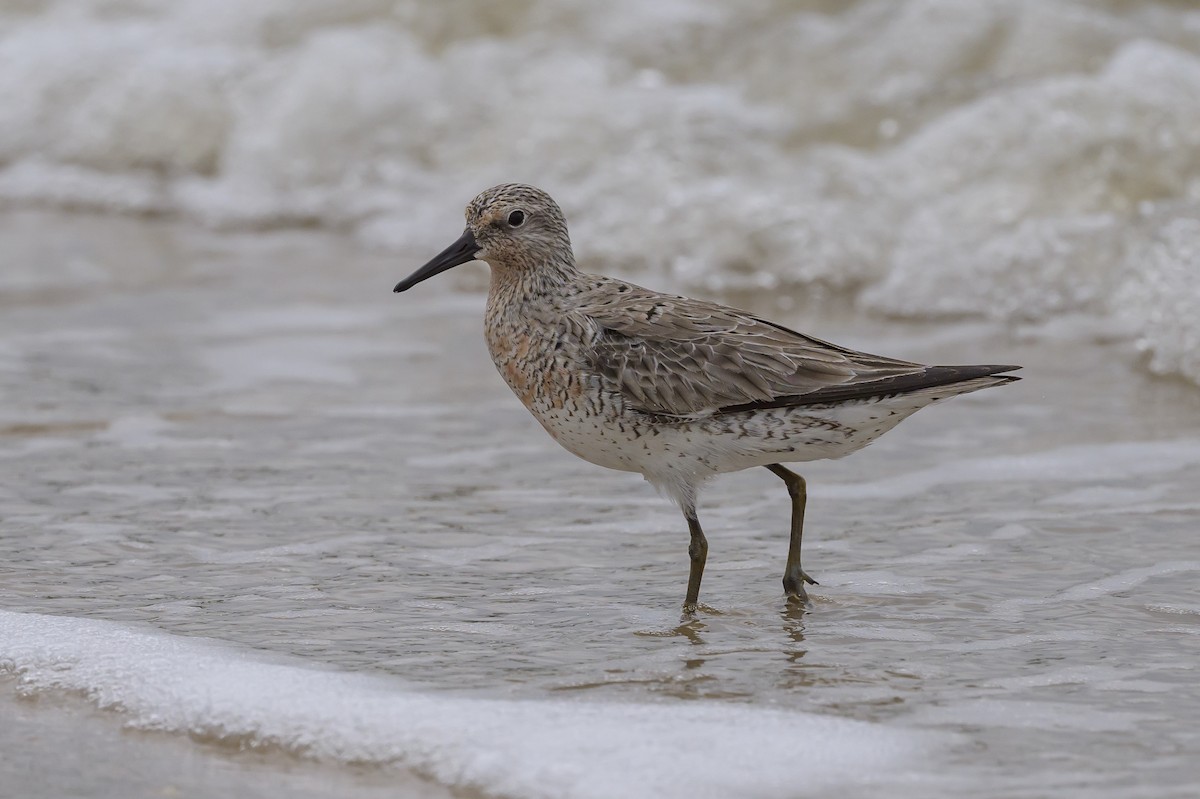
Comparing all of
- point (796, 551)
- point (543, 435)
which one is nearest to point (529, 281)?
point (796, 551)

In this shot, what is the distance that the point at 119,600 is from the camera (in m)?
5.85

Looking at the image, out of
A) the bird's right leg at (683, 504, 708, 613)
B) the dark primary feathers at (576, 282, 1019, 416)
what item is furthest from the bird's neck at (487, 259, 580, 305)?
the bird's right leg at (683, 504, 708, 613)

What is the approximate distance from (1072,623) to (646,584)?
150 cm

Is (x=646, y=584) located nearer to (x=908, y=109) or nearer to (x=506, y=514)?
(x=506, y=514)

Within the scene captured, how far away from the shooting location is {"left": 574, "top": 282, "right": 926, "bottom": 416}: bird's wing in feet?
19.1

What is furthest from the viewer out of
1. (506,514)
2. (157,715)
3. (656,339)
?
(506,514)

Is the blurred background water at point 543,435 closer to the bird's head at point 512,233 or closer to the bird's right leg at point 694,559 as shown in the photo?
the bird's right leg at point 694,559

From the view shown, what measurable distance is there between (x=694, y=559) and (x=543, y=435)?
7.93 feet

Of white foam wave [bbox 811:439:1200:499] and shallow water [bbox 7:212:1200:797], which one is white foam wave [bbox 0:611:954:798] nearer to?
shallow water [bbox 7:212:1200:797]

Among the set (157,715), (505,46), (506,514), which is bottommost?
(157,715)

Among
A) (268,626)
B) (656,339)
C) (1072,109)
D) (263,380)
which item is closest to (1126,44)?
(1072,109)

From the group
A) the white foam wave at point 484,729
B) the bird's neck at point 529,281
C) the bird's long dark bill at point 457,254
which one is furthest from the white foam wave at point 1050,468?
the white foam wave at point 484,729

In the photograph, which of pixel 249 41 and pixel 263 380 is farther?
pixel 249 41

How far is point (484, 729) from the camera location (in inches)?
183
